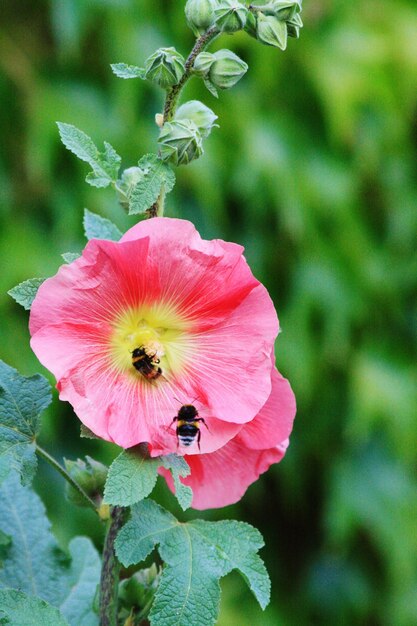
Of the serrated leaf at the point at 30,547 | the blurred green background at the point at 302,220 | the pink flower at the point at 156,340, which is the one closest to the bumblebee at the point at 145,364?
the pink flower at the point at 156,340

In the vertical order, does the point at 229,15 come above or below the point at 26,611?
above

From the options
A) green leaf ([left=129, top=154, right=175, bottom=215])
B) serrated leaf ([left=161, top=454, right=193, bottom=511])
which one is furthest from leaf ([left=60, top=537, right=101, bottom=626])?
green leaf ([left=129, top=154, right=175, bottom=215])

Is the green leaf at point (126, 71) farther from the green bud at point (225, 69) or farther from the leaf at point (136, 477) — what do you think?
the leaf at point (136, 477)

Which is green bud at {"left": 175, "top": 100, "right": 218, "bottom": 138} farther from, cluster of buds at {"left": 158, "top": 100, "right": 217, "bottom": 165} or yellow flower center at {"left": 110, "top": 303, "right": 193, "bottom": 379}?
yellow flower center at {"left": 110, "top": 303, "right": 193, "bottom": 379}

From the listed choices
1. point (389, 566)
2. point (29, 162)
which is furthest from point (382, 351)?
point (29, 162)

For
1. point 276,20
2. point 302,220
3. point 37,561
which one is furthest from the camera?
point 302,220

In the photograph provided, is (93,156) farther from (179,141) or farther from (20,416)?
(20,416)

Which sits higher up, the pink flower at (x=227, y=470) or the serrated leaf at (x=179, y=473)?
the serrated leaf at (x=179, y=473)

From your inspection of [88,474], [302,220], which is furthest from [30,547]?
[302,220]
